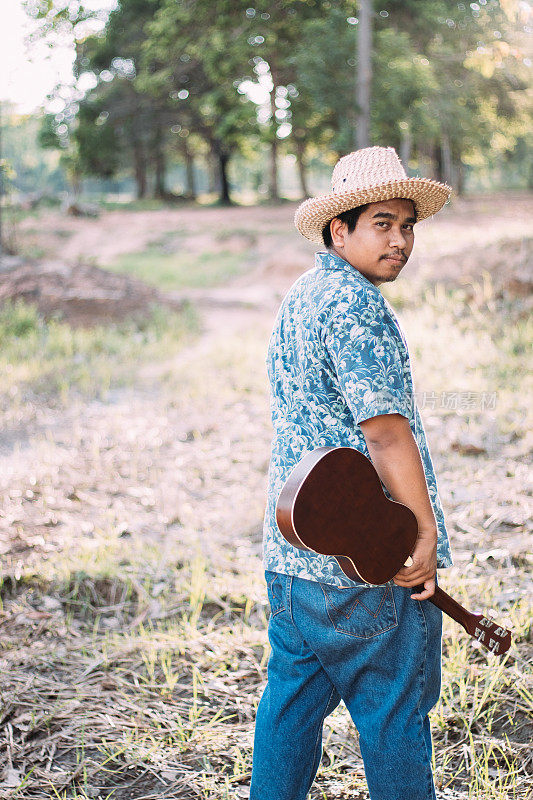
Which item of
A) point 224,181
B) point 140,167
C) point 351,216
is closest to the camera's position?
point 351,216

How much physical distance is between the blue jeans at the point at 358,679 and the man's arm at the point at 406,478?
0.22ft

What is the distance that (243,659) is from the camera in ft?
9.76

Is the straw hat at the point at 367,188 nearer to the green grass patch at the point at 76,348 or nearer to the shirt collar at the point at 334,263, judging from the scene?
the shirt collar at the point at 334,263

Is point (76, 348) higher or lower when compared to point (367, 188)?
lower

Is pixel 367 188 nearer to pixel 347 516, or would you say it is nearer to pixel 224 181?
pixel 347 516

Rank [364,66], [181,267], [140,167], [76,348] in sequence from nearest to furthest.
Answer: [76,348], [364,66], [181,267], [140,167]

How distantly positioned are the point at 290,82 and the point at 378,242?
970 inches

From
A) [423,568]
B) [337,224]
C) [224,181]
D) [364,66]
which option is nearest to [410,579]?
[423,568]

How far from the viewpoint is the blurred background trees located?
17766 millimetres

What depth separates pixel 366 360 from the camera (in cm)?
152

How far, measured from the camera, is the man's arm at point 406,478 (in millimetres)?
1550

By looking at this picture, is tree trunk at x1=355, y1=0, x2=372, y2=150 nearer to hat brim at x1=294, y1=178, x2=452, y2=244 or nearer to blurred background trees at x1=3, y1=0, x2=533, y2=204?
blurred background trees at x1=3, y1=0, x2=533, y2=204

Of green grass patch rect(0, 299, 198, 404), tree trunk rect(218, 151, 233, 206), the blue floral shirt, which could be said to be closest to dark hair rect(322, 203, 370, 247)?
the blue floral shirt

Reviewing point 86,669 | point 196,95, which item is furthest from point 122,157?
point 86,669
